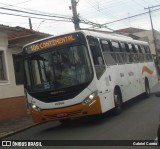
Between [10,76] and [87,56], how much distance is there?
26.5ft

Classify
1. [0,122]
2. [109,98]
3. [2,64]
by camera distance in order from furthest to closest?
1. [2,64]
2. [0,122]
3. [109,98]

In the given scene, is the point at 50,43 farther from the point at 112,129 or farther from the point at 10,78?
the point at 10,78

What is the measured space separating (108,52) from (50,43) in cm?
259

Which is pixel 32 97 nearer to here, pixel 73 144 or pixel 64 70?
pixel 64 70

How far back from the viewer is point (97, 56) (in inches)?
501

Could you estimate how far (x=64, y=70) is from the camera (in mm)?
12234

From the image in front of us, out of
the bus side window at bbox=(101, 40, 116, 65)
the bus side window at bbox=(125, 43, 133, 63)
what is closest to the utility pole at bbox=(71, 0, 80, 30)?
the bus side window at bbox=(125, 43, 133, 63)

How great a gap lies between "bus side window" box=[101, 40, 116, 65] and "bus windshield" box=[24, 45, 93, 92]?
1.76 m

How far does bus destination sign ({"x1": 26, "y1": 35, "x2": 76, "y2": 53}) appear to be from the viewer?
12.5m

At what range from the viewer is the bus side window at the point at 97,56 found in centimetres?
1245

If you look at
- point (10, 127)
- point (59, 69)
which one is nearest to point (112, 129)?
point (59, 69)

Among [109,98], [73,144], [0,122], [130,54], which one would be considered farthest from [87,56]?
[0,122]

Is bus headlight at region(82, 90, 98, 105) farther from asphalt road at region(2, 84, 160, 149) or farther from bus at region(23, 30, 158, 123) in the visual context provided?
asphalt road at region(2, 84, 160, 149)

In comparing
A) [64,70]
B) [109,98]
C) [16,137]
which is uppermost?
[64,70]
